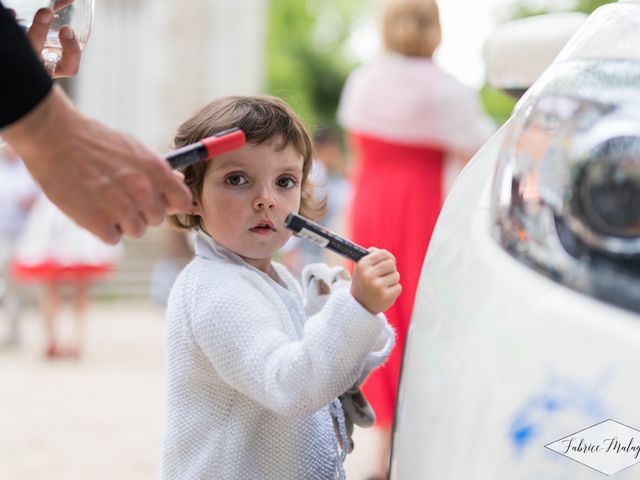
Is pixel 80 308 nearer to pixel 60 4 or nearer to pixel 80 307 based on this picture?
pixel 80 307

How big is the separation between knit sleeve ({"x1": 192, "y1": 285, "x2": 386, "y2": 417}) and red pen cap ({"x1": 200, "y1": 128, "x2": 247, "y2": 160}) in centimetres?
27

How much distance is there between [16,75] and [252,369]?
58 cm

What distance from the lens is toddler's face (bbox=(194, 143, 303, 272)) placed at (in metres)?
1.86

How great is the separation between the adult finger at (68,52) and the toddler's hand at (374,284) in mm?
894

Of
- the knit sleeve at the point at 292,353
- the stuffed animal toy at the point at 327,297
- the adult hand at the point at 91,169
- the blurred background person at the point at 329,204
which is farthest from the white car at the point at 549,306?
the blurred background person at the point at 329,204

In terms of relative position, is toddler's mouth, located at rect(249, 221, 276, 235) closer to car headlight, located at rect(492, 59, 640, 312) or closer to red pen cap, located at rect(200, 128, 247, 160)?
red pen cap, located at rect(200, 128, 247, 160)

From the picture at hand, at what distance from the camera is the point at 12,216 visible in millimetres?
8555

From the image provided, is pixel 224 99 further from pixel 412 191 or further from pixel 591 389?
pixel 412 191

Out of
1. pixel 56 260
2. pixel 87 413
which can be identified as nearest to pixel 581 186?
pixel 87 413

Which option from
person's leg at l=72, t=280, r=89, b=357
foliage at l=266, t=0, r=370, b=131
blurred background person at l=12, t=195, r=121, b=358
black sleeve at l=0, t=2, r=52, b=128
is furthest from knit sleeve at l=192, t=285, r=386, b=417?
foliage at l=266, t=0, r=370, b=131

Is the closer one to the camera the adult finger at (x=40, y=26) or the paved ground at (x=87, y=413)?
the adult finger at (x=40, y=26)

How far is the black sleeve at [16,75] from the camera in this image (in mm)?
1497

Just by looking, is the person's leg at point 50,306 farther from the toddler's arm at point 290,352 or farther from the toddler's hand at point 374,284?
the toddler's hand at point 374,284

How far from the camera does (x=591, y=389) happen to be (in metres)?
1.33
